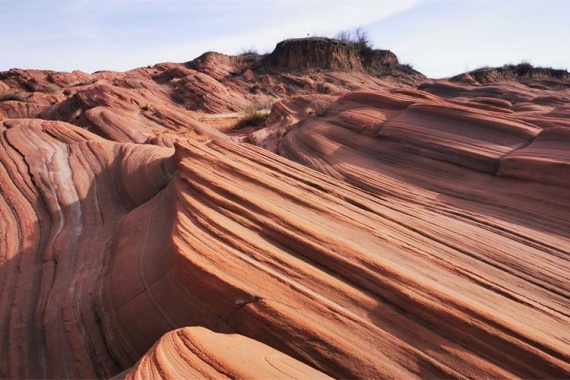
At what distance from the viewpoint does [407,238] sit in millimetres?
4082

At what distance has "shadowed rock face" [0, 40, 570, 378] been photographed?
283 cm

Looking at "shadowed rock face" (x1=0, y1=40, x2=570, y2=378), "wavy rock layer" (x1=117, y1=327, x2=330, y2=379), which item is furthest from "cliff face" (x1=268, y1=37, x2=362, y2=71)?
"wavy rock layer" (x1=117, y1=327, x2=330, y2=379)

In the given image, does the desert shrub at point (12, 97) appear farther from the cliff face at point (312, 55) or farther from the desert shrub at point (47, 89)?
the cliff face at point (312, 55)

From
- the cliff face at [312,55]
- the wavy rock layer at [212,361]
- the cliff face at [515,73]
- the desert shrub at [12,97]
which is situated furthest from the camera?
the cliff face at [312,55]

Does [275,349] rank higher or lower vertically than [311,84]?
lower

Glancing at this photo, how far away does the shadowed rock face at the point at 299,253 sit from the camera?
2826 millimetres

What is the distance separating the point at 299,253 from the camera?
3.59 meters

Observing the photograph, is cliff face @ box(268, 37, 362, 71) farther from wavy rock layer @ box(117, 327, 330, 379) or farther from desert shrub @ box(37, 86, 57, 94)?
wavy rock layer @ box(117, 327, 330, 379)

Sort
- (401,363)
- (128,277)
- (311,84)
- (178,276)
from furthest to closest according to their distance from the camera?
1. (311,84)
2. (128,277)
3. (178,276)
4. (401,363)

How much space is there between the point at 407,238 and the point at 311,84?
25708 millimetres

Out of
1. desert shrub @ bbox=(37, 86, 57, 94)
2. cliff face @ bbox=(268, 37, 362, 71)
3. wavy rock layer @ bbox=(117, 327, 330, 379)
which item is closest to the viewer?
wavy rock layer @ bbox=(117, 327, 330, 379)

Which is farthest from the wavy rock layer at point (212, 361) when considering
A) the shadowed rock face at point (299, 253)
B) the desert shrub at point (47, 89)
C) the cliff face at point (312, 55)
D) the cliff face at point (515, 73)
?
the cliff face at point (312, 55)

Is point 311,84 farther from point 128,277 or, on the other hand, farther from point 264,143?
point 128,277

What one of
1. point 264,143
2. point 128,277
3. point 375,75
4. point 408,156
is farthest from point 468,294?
point 375,75
